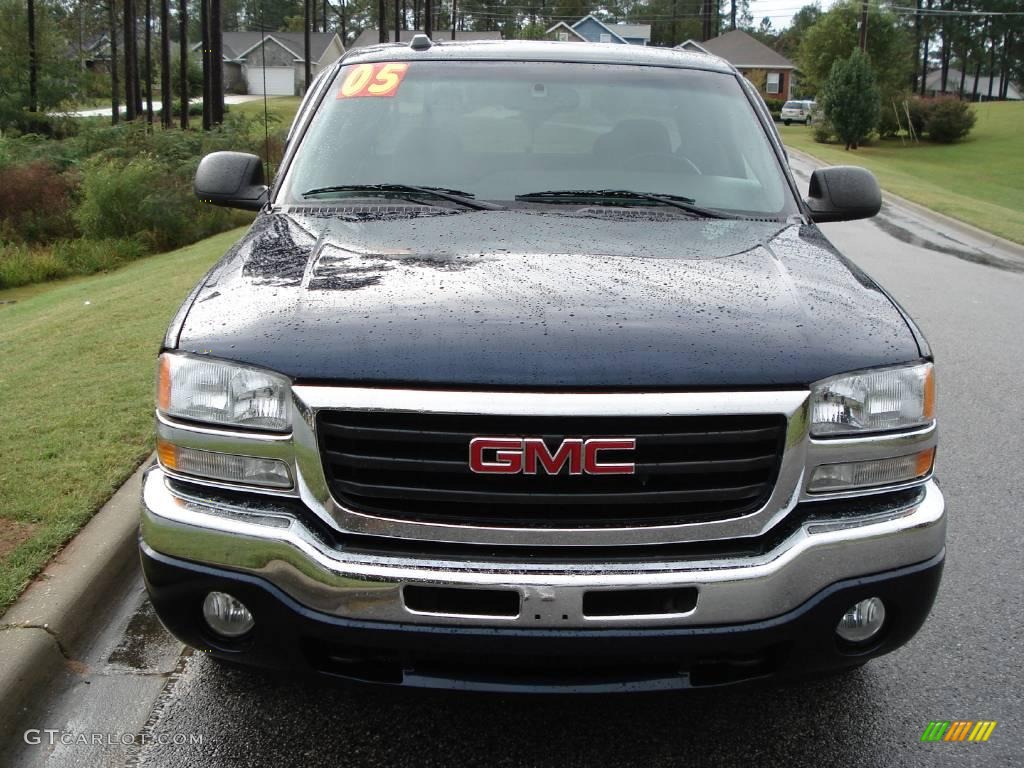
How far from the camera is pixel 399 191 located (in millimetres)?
3670

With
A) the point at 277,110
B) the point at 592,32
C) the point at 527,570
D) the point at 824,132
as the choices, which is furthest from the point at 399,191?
the point at 592,32

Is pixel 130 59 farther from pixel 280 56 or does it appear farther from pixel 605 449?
pixel 605 449

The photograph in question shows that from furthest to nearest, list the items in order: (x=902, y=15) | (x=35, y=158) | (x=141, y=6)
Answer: (x=902, y=15), (x=141, y=6), (x=35, y=158)

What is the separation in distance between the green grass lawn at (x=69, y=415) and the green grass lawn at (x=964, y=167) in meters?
12.9

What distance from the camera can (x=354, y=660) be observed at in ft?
8.07

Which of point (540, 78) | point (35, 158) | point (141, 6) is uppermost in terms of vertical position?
point (141, 6)

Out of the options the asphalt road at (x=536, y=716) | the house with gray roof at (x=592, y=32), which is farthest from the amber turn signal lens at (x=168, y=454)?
the house with gray roof at (x=592, y=32)

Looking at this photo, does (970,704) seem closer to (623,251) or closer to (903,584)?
(903,584)

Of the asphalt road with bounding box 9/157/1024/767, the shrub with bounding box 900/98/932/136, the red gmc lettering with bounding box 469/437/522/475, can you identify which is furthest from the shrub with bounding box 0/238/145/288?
the shrub with bounding box 900/98/932/136

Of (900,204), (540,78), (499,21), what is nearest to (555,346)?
(540,78)

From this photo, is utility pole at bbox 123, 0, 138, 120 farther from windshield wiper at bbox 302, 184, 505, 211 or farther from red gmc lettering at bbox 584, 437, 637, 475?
red gmc lettering at bbox 584, 437, 637, 475

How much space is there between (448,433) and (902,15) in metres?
107

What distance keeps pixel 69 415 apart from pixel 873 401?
14.6ft

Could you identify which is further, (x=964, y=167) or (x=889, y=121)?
(x=889, y=121)
